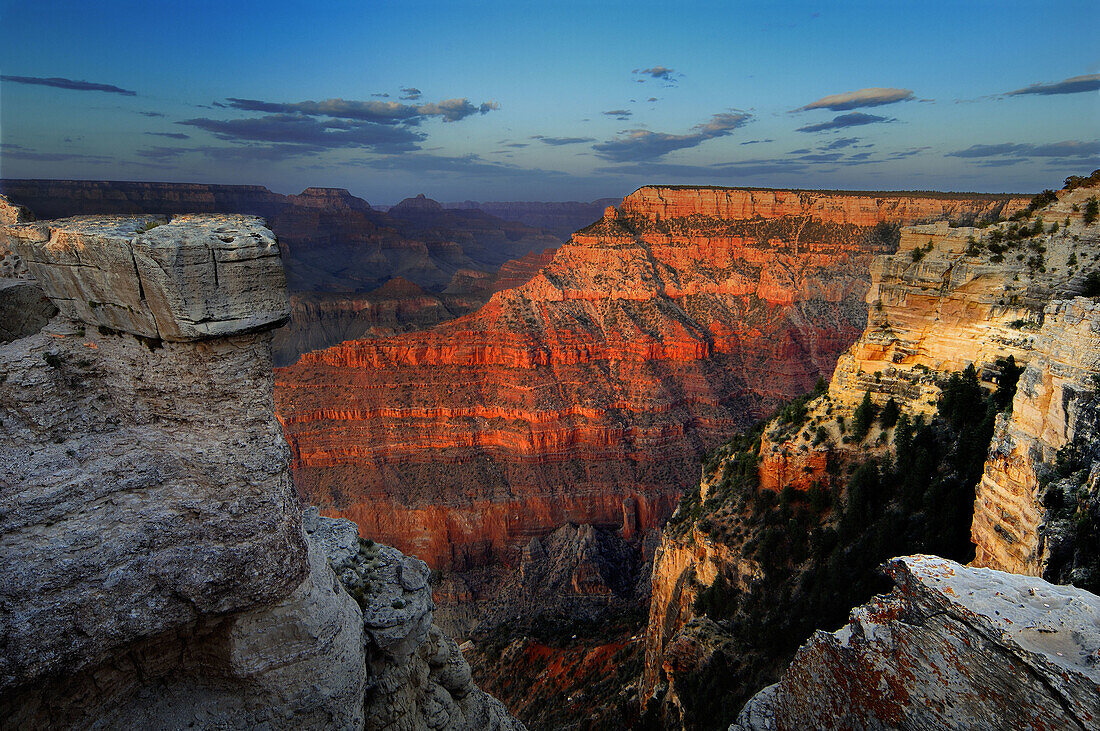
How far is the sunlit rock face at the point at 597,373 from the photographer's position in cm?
4888

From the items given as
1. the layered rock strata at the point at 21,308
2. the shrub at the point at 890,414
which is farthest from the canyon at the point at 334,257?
the shrub at the point at 890,414

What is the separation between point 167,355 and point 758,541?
713 inches

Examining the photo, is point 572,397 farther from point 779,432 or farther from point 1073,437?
point 1073,437

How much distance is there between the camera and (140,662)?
888 centimetres

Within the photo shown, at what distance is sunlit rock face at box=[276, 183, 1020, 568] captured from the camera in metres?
48.9

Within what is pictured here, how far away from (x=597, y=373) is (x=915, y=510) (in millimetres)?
41636

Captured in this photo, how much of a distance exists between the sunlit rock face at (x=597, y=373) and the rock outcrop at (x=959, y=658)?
41.3 m

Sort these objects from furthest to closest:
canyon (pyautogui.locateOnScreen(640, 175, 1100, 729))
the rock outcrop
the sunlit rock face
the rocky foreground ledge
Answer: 1. the sunlit rock face
2. the rocky foreground ledge
3. canyon (pyautogui.locateOnScreen(640, 175, 1100, 729))
4. the rock outcrop

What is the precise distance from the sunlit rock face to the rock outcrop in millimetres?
41292

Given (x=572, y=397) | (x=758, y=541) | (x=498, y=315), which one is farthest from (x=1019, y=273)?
(x=498, y=315)

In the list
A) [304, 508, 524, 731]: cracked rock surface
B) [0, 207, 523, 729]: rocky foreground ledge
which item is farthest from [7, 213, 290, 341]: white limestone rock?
[304, 508, 524, 731]: cracked rock surface

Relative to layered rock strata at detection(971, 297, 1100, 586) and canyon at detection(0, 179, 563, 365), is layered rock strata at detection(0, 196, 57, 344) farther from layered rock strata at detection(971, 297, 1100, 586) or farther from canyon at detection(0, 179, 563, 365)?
canyon at detection(0, 179, 563, 365)

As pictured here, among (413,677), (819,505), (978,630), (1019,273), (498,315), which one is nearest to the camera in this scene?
(978,630)

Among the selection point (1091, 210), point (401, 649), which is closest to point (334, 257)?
point (401, 649)
